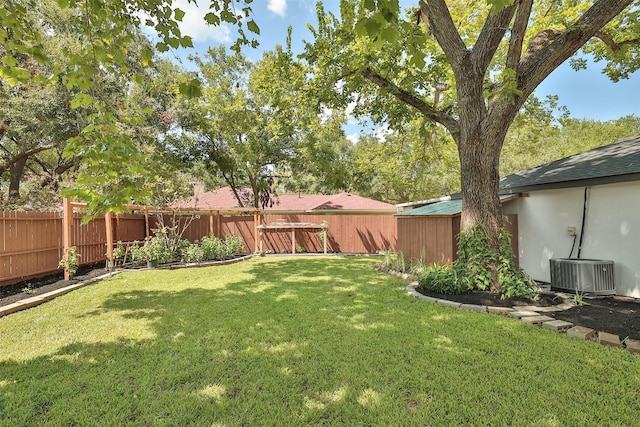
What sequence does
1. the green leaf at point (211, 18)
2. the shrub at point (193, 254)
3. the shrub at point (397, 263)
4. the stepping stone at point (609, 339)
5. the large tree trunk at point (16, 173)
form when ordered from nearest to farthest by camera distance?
1. the green leaf at point (211, 18)
2. the stepping stone at point (609, 339)
3. the shrub at point (397, 263)
4. the shrub at point (193, 254)
5. the large tree trunk at point (16, 173)

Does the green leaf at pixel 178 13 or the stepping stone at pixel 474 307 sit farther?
the stepping stone at pixel 474 307

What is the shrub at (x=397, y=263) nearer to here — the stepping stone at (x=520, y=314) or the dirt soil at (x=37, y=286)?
the stepping stone at (x=520, y=314)

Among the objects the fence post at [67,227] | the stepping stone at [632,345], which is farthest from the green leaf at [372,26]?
the fence post at [67,227]

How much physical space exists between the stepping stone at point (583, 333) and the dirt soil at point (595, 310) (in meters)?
0.22

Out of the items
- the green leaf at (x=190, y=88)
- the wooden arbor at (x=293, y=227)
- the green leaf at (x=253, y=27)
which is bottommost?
the wooden arbor at (x=293, y=227)

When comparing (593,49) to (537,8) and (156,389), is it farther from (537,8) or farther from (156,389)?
(156,389)

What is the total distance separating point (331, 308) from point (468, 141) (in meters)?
3.51

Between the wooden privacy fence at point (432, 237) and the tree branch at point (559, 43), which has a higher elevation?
the tree branch at point (559, 43)

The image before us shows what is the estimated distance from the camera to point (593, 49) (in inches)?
315

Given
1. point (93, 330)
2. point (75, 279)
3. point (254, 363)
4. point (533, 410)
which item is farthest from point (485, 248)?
point (75, 279)

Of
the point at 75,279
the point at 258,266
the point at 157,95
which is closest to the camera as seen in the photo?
the point at 75,279

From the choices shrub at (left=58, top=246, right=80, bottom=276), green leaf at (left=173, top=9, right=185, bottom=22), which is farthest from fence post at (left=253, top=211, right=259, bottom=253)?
green leaf at (left=173, top=9, right=185, bottom=22)

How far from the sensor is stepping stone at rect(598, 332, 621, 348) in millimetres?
3113

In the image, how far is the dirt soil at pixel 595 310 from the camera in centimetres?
357
